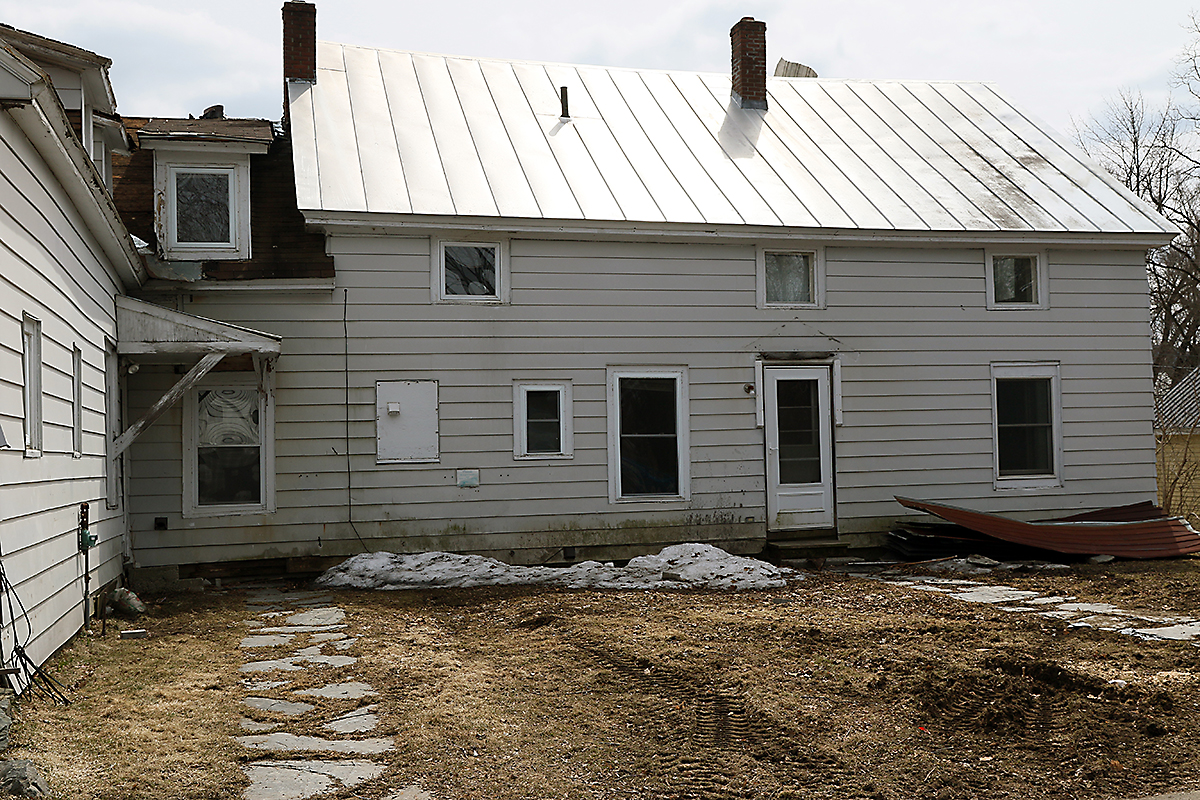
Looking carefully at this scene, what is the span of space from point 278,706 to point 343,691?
47 cm

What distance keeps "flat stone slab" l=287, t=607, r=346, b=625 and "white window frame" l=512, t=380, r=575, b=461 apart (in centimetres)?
352

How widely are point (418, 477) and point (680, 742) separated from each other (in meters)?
7.65

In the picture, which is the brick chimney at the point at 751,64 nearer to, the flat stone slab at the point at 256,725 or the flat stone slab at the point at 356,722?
the flat stone slab at the point at 356,722

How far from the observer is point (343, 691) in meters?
6.61

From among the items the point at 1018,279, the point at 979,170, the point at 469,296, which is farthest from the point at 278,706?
the point at 979,170

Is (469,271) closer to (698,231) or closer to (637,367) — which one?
(637,367)

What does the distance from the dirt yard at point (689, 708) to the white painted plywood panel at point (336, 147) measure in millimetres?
5322

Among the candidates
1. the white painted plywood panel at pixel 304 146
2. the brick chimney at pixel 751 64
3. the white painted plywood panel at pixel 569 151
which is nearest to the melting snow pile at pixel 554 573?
the white painted plywood panel at pixel 304 146

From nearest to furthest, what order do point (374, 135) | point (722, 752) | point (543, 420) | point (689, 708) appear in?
point (722, 752), point (689, 708), point (543, 420), point (374, 135)

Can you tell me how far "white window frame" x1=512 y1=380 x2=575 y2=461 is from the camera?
1285 centimetres

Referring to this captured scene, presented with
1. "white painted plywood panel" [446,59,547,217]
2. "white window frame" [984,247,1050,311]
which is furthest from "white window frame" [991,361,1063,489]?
"white painted plywood panel" [446,59,547,217]

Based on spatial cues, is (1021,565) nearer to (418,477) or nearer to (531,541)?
(531,541)

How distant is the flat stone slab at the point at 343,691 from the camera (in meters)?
6.50

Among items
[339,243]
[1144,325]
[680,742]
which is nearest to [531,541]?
[339,243]
